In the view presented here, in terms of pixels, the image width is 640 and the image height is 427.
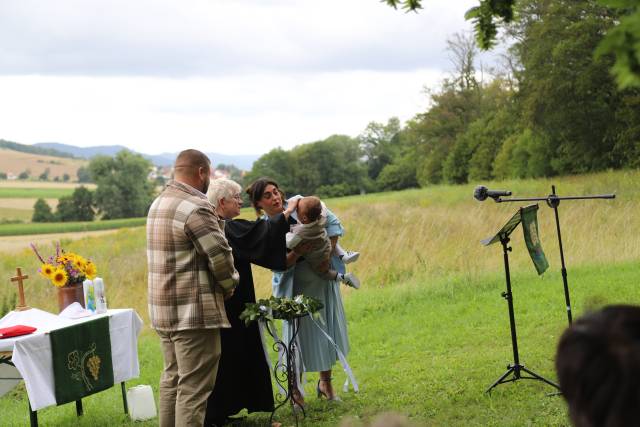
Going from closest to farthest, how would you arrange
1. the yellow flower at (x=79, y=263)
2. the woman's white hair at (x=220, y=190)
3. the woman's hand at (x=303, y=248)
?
the woman's white hair at (x=220, y=190) → the woman's hand at (x=303, y=248) → the yellow flower at (x=79, y=263)

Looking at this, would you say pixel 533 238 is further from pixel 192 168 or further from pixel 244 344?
pixel 192 168

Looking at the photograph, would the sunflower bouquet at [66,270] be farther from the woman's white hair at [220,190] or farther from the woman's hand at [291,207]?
the woman's hand at [291,207]

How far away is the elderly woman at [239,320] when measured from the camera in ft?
17.9

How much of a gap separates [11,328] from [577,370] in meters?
5.23

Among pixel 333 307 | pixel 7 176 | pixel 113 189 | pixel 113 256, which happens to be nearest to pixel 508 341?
pixel 333 307

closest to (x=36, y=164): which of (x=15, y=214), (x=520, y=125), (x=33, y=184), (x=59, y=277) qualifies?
(x=33, y=184)

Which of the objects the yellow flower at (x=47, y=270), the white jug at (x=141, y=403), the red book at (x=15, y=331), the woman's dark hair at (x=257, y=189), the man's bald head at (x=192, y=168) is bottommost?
the white jug at (x=141, y=403)

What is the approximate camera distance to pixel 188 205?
4.78m

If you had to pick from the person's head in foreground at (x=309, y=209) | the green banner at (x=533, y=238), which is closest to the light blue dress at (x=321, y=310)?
the person's head in foreground at (x=309, y=209)

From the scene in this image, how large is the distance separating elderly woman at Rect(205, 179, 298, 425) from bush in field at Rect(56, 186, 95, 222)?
3918cm

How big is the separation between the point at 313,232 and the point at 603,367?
174 inches

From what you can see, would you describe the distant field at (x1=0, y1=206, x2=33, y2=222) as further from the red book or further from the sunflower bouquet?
the red book

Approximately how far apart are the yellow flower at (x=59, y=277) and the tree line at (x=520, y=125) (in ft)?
32.5

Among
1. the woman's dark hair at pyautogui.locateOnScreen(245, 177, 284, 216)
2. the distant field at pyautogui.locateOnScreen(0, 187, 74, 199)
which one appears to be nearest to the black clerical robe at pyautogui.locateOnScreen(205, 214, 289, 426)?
the woman's dark hair at pyautogui.locateOnScreen(245, 177, 284, 216)
